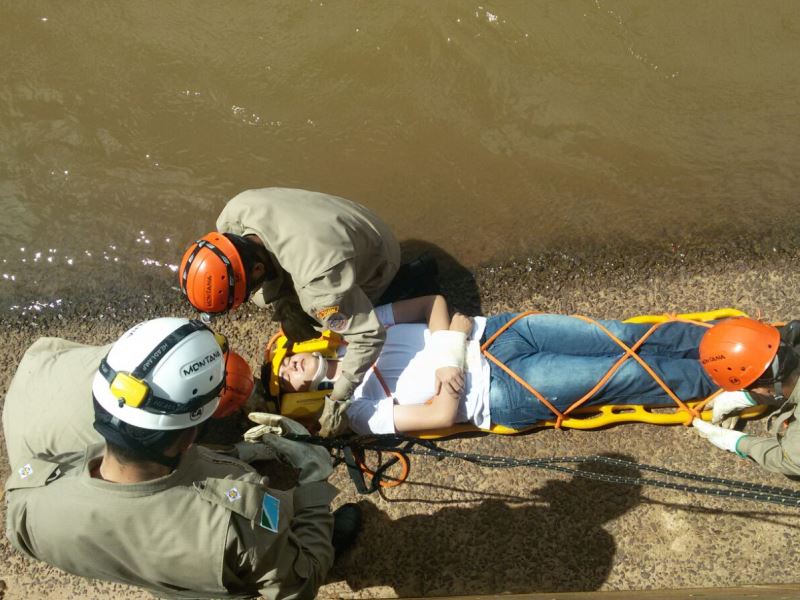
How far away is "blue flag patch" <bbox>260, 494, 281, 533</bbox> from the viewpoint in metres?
2.70

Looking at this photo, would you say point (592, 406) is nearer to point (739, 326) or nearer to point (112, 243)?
point (739, 326)

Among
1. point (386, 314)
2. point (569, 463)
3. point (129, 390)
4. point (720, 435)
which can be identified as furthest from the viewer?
point (386, 314)

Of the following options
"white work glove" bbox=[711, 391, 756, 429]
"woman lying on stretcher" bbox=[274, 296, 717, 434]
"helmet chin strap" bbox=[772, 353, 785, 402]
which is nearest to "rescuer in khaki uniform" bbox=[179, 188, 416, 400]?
"woman lying on stretcher" bbox=[274, 296, 717, 434]

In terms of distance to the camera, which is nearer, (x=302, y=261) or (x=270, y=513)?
(x=270, y=513)

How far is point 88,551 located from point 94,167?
350cm

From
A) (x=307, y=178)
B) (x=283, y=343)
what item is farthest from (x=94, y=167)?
(x=283, y=343)

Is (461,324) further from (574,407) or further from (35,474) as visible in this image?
(35,474)

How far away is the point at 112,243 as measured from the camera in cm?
503

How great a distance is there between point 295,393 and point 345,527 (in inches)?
33.7

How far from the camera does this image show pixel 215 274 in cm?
339

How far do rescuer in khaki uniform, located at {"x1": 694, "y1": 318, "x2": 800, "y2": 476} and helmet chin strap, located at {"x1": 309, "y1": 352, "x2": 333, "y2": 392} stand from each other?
220 cm

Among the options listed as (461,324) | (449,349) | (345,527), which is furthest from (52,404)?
(461,324)

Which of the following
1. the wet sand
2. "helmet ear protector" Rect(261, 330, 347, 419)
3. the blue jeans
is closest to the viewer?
the wet sand

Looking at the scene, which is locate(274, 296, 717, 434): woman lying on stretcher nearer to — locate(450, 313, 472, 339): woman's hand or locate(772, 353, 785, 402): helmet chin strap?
locate(450, 313, 472, 339): woman's hand
